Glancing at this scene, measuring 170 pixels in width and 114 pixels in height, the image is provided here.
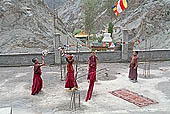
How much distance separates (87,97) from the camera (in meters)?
7.29

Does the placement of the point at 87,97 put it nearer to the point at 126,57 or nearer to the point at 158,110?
the point at 158,110

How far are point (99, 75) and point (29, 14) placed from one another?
53.1 ft

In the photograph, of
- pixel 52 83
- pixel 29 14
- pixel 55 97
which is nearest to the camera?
pixel 55 97

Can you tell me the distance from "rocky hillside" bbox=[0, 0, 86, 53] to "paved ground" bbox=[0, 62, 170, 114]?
278 inches

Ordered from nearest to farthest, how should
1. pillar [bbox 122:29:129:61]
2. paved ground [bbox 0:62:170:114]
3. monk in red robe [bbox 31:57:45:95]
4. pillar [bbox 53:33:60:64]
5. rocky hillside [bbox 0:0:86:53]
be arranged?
paved ground [bbox 0:62:170:114] < monk in red robe [bbox 31:57:45:95] < pillar [bbox 53:33:60:64] < pillar [bbox 122:29:129:61] < rocky hillside [bbox 0:0:86:53]

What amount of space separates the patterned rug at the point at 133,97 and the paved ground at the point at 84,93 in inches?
9.5

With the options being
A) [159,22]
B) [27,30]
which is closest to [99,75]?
[27,30]

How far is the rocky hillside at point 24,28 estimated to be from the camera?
761 inches

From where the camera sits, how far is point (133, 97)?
7676mm

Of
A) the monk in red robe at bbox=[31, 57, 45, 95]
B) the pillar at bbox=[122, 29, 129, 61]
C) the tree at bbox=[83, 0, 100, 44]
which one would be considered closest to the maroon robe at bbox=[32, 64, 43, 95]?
the monk in red robe at bbox=[31, 57, 45, 95]

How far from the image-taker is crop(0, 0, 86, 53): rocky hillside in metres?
19.3

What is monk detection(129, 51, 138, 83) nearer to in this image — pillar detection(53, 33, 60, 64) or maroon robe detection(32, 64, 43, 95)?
maroon robe detection(32, 64, 43, 95)

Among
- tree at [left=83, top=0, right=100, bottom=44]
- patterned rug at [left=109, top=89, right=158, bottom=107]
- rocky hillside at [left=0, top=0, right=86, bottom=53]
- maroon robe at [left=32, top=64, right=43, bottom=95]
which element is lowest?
patterned rug at [left=109, top=89, right=158, bottom=107]

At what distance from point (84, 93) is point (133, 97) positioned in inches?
82.1
